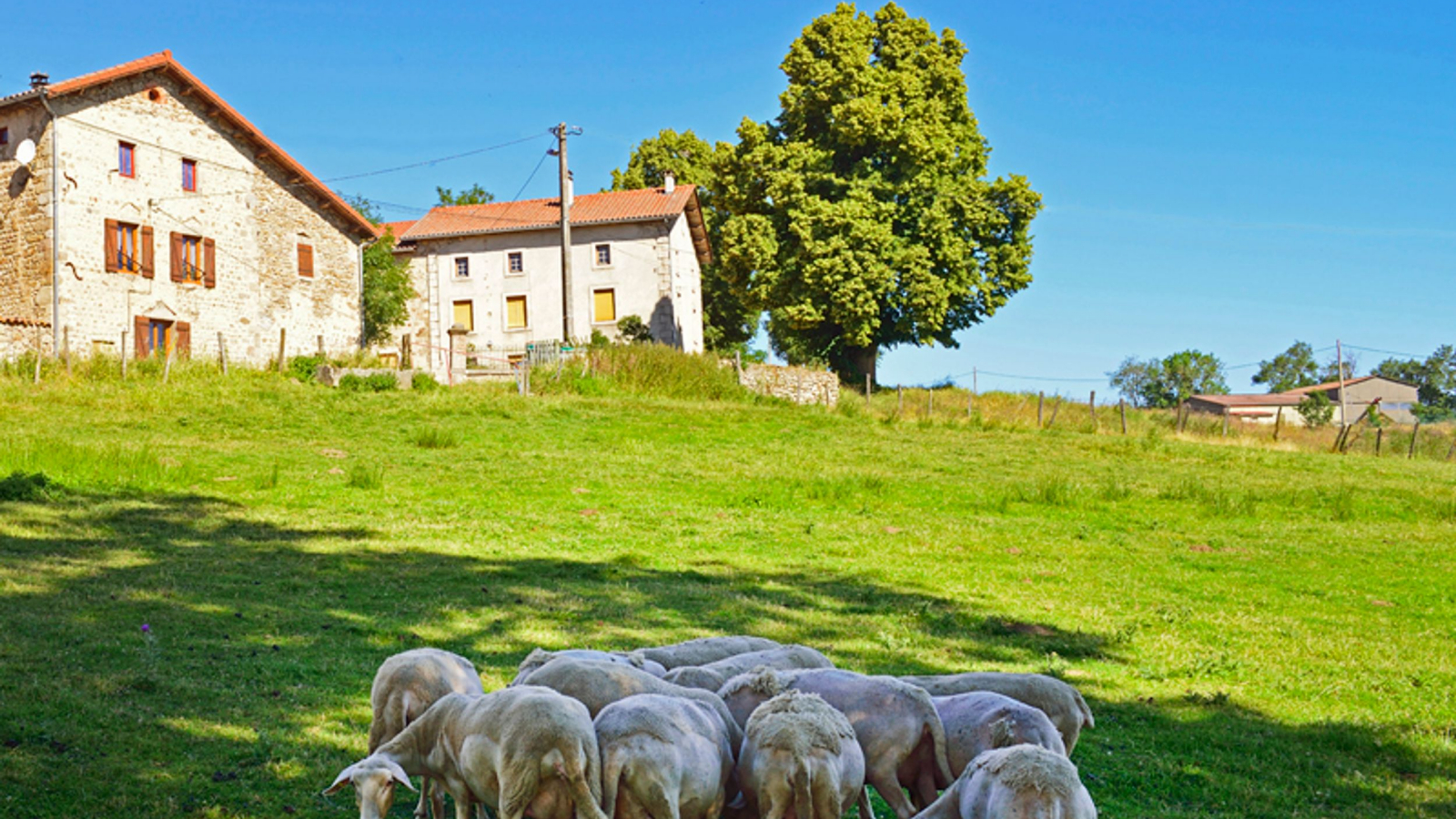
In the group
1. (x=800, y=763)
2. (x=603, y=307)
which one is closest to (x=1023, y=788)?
(x=800, y=763)

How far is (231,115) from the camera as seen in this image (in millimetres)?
39719

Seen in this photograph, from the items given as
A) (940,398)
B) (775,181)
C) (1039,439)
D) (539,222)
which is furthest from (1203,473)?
(539,222)

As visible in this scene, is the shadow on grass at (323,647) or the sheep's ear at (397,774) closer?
the sheep's ear at (397,774)

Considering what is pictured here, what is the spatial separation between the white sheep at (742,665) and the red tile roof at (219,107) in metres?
35.2

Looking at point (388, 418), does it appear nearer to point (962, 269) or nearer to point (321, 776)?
point (321, 776)

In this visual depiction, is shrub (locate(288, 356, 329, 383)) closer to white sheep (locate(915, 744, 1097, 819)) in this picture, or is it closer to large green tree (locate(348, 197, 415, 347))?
large green tree (locate(348, 197, 415, 347))

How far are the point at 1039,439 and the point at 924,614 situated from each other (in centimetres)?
2162

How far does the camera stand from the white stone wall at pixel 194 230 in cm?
3541

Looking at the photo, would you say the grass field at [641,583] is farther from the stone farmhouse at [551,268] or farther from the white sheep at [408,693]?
the stone farmhouse at [551,268]

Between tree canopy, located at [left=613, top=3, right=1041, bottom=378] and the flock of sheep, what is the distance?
40.7 m

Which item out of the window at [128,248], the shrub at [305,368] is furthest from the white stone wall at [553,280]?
the window at [128,248]

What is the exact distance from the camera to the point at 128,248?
121 feet

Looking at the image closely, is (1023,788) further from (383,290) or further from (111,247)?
(383,290)

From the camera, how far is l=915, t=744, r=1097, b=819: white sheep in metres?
4.50
